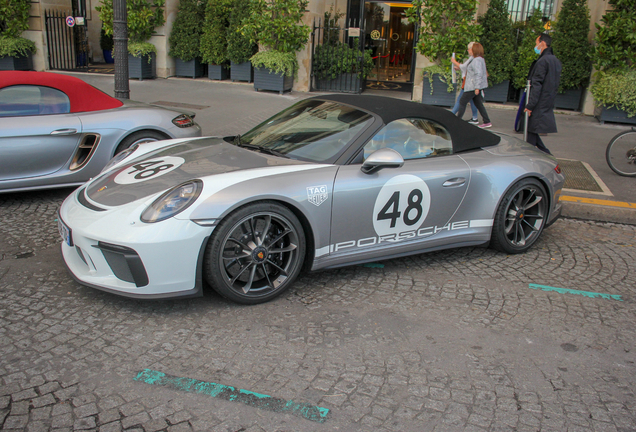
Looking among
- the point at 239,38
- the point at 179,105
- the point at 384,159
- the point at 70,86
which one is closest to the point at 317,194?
the point at 384,159

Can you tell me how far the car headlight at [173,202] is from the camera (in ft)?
11.3

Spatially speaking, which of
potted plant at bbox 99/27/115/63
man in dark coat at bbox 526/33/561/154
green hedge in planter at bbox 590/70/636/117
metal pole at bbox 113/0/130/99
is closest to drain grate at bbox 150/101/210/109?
metal pole at bbox 113/0/130/99

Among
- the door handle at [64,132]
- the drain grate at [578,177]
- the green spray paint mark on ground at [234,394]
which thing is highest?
the door handle at [64,132]

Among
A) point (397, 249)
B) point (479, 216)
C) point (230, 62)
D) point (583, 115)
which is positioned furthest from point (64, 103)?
point (583, 115)

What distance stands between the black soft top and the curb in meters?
1.85

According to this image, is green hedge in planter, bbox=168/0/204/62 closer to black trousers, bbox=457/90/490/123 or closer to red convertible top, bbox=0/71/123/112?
black trousers, bbox=457/90/490/123

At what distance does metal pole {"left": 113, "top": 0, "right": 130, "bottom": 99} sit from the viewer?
24.0 ft

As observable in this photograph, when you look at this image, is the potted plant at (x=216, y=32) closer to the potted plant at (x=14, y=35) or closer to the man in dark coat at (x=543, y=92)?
the potted plant at (x=14, y=35)

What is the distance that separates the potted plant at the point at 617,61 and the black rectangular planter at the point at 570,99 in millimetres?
1210

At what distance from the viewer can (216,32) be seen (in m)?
15.1

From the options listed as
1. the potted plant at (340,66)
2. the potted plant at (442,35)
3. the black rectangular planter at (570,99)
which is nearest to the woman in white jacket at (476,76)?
the potted plant at (442,35)

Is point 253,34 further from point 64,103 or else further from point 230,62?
point 64,103

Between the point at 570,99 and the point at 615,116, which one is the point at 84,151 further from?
the point at 570,99

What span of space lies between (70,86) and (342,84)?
9.60 m
